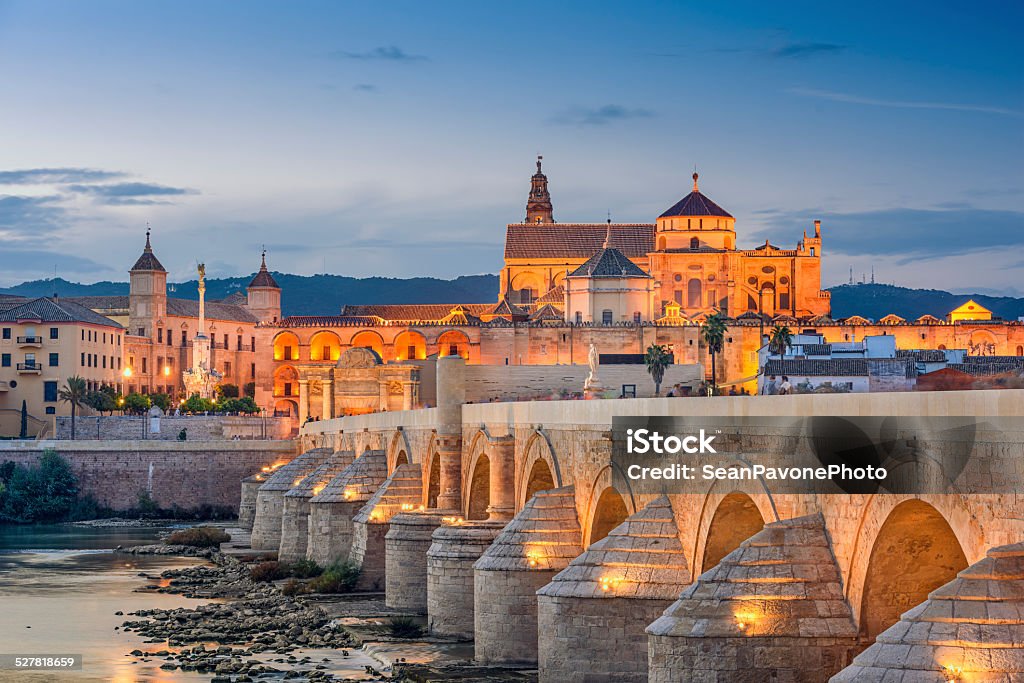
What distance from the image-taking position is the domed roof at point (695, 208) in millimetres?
107812

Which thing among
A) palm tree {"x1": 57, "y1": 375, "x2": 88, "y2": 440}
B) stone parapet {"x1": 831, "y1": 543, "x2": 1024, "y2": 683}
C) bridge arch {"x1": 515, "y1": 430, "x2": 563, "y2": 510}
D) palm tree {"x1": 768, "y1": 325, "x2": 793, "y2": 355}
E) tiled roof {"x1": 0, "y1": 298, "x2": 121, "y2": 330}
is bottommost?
stone parapet {"x1": 831, "y1": 543, "x2": 1024, "y2": 683}

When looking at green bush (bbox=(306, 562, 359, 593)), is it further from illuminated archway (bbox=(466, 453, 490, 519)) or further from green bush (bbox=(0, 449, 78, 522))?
green bush (bbox=(0, 449, 78, 522))

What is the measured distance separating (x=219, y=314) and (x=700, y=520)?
98306 millimetres

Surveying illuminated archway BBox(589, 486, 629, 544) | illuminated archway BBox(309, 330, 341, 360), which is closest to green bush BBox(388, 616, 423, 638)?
illuminated archway BBox(589, 486, 629, 544)

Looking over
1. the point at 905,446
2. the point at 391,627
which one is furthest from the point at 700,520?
the point at 391,627

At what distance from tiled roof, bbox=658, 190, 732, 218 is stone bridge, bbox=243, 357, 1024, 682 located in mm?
75174

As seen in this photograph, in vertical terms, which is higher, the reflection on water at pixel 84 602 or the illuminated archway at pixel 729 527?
the illuminated archway at pixel 729 527

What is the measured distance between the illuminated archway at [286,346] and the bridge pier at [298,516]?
62.0 metres

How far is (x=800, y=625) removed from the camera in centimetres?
1550

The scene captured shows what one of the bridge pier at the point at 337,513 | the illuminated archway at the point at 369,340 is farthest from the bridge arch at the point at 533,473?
the illuminated archway at the point at 369,340

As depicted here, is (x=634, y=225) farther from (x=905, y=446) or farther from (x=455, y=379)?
(x=905, y=446)

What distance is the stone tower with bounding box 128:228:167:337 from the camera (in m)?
110

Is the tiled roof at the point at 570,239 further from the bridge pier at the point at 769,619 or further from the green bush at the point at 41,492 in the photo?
the bridge pier at the point at 769,619

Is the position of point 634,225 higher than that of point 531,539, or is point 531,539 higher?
point 634,225
